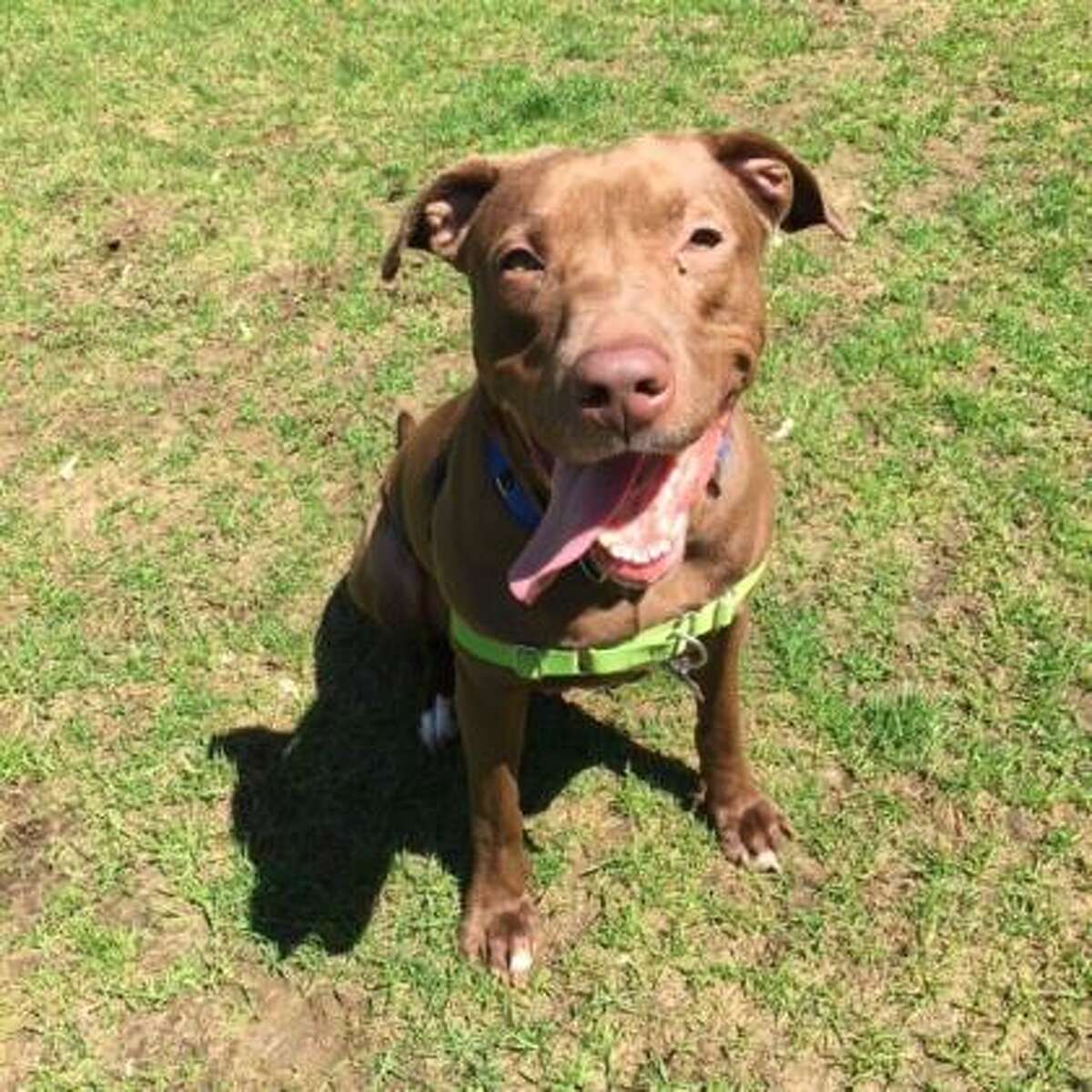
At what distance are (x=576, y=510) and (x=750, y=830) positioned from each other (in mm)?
1562

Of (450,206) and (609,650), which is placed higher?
(450,206)

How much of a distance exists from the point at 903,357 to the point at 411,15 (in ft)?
13.4

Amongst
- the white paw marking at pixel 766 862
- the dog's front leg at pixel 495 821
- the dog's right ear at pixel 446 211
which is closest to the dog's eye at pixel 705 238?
the dog's right ear at pixel 446 211

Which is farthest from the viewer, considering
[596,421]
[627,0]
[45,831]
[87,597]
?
[627,0]

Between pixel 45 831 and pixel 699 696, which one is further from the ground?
pixel 699 696

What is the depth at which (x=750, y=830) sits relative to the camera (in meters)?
3.96

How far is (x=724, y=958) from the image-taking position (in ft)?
12.5

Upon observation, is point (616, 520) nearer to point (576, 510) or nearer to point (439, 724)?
point (576, 510)

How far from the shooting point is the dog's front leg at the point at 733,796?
3.84 m

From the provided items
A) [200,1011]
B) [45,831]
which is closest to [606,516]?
[200,1011]

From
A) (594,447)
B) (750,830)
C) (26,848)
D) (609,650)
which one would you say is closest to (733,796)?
(750,830)

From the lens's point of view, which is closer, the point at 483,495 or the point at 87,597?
the point at 483,495

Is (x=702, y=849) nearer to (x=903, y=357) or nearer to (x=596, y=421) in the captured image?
(x=596, y=421)

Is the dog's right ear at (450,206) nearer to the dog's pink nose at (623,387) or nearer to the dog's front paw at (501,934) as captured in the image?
the dog's pink nose at (623,387)
